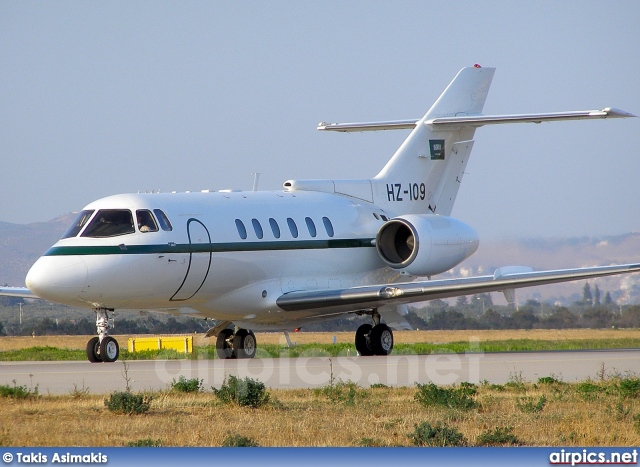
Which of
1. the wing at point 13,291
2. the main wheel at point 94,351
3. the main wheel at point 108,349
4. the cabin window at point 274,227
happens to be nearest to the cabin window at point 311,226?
the cabin window at point 274,227

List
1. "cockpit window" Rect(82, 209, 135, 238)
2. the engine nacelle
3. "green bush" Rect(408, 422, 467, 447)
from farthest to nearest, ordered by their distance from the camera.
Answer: the engine nacelle, "cockpit window" Rect(82, 209, 135, 238), "green bush" Rect(408, 422, 467, 447)

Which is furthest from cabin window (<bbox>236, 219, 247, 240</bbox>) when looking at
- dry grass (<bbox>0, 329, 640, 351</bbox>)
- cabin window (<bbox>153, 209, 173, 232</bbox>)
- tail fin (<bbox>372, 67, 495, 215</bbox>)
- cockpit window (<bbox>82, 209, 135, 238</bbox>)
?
dry grass (<bbox>0, 329, 640, 351</bbox>)

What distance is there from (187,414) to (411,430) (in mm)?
2706

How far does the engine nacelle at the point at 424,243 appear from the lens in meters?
24.3

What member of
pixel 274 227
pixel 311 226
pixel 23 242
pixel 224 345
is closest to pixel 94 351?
pixel 224 345

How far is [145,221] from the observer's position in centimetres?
2094

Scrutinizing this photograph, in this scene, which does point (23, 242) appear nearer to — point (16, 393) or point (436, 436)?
point (16, 393)

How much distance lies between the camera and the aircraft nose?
65.2 feet

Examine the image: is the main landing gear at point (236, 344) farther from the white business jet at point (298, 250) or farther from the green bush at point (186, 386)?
the green bush at point (186, 386)

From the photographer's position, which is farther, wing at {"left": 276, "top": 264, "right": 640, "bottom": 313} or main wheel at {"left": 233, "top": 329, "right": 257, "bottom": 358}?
main wheel at {"left": 233, "top": 329, "right": 257, "bottom": 358}

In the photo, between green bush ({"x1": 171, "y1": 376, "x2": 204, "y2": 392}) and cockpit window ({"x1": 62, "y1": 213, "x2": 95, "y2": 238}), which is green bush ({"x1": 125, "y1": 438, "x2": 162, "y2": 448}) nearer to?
green bush ({"x1": 171, "y1": 376, "x2": 204, "y2": 392})

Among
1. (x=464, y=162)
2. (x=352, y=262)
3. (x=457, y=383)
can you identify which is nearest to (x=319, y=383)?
(x=457, y=383)

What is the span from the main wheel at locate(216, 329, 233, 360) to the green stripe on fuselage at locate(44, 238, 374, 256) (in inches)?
95.5

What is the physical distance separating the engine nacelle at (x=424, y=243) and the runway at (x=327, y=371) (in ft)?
7.75
